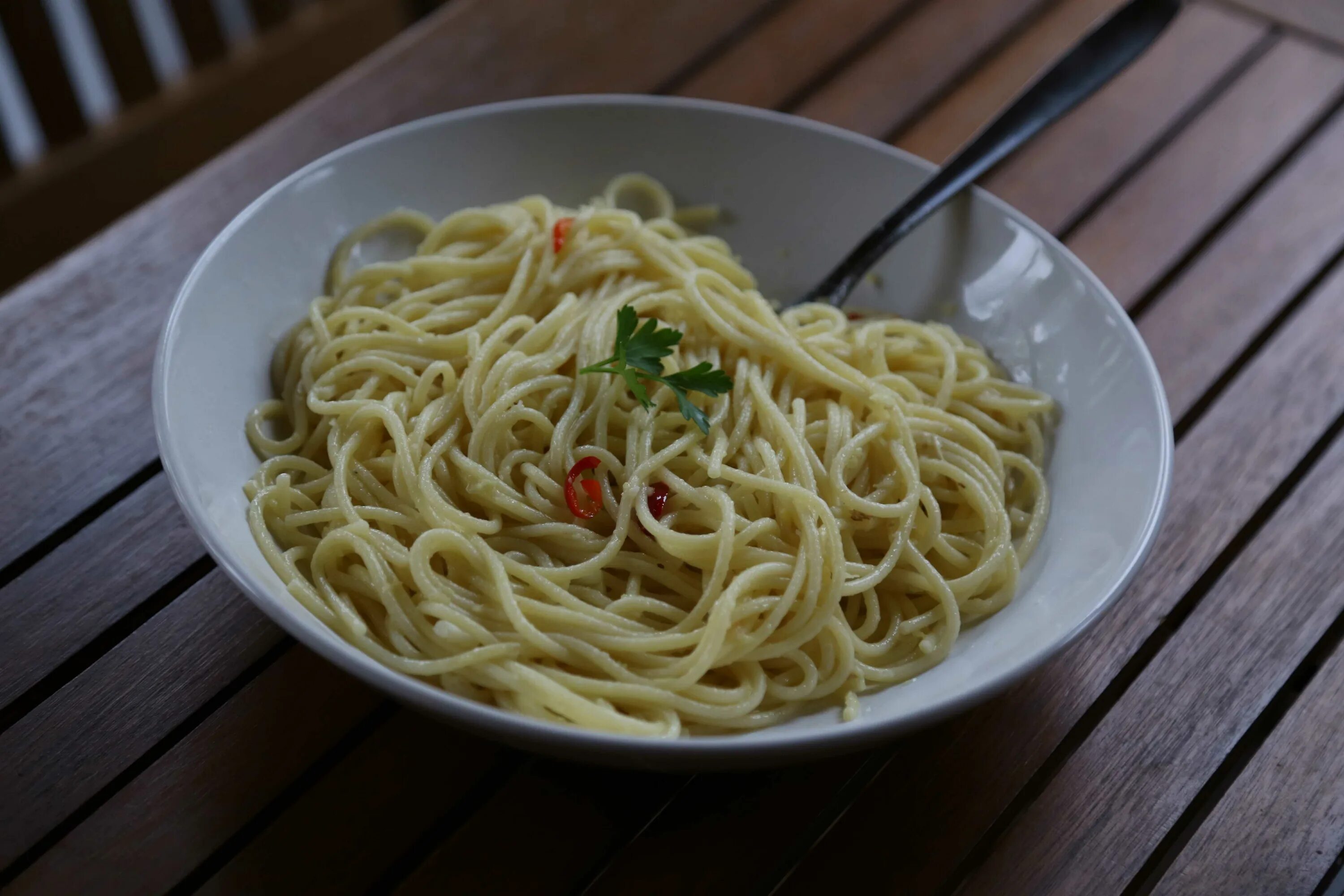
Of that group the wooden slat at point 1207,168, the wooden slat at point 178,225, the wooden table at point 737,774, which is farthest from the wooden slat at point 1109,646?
the wooden slat at point 178,225

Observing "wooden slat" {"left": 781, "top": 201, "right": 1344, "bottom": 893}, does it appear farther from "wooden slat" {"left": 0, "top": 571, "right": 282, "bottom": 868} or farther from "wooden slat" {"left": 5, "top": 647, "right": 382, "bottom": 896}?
"wooden slat" {"left": 0, "top": 571, "right": 282, "bottom": 868}

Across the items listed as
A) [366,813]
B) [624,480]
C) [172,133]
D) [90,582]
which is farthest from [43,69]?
[366,813]

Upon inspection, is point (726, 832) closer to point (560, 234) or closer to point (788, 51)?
point (560, 234)

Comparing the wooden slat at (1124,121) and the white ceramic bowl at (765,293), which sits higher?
the white ceramic bowl at (765,293)

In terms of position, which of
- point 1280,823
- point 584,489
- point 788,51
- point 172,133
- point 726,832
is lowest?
point 1280,823

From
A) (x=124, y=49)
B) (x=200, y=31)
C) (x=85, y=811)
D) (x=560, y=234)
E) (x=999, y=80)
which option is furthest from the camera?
(x=200, y=31)

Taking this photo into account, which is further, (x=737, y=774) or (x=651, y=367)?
(x=651, y=367)

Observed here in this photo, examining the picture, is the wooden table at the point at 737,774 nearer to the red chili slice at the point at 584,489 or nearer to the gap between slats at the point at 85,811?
the gap between slats at the point at 85,811

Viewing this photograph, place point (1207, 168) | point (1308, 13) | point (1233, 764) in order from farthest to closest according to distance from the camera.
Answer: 1. point (1308, 13)
2. point (1207, 168)
3. point (1233, 764)

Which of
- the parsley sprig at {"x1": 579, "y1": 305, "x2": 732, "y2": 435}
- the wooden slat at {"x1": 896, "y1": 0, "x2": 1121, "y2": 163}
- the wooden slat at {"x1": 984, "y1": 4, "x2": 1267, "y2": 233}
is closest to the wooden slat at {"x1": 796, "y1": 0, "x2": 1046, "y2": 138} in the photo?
the wooden slat at {"x1": 896, "y1": 0, "x2": 1121, "y2": 163}
